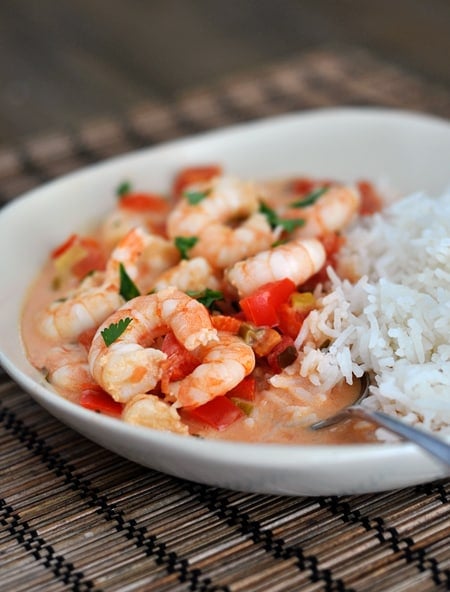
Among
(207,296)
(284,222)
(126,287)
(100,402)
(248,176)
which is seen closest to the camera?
(100,402)

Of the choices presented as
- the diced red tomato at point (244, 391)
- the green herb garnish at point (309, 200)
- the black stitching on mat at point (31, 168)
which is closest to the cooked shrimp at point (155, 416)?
the diced red tomato at point (244, 391)

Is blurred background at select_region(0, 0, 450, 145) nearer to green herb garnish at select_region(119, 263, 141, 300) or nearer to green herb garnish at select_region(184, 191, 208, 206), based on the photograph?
green herb garnish at select_region(184, 191, 208, 206)

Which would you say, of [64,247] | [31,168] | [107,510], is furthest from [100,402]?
[31,168]

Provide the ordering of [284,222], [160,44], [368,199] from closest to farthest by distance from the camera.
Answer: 1. [284,222]
2. [368,199]
3. [160,44]

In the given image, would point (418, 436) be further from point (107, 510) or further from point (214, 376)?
point (107, 510)

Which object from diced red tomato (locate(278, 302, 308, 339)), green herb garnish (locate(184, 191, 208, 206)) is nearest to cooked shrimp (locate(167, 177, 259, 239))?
green herb garnish (locate(184, 191, 208, 206))

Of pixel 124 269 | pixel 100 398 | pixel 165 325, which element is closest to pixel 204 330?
pixel 165 325

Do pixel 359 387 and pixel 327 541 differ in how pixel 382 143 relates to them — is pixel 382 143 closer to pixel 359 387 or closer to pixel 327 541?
pixel 359 387
